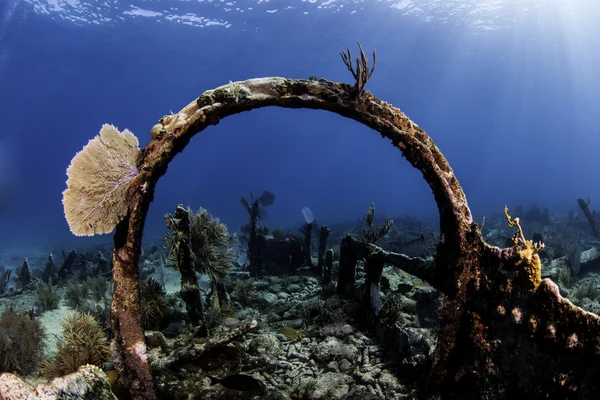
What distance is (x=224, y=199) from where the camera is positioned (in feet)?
388

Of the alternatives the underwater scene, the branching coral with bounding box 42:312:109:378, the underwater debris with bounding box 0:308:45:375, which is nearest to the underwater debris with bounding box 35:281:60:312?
the underwater scene

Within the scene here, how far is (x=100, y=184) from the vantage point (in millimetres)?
3844

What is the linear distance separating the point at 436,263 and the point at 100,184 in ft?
14.6

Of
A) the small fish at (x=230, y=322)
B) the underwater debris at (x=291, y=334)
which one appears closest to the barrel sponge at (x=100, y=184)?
the small fish at (x=230, y=322)

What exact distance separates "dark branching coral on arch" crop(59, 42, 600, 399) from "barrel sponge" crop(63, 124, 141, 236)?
0.05 metres

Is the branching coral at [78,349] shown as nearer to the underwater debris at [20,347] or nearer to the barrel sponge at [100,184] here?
the underwater debris at [20,347]

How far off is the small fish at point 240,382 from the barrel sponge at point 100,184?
8.30 feet

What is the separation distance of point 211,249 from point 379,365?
457 cm

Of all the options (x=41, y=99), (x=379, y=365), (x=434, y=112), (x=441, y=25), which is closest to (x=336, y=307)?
(x=379, y=365)

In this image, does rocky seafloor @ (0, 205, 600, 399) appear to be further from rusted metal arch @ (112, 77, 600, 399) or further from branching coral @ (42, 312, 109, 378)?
rusted metal arch @ (112, 77, 600, 399)

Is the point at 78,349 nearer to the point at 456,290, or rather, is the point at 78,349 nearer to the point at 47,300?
the point at 456,290

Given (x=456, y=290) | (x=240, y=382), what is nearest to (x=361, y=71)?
(x=456, y=290)

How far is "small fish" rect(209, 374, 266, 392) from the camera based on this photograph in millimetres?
4172

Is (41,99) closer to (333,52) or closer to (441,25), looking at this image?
(333,52)
